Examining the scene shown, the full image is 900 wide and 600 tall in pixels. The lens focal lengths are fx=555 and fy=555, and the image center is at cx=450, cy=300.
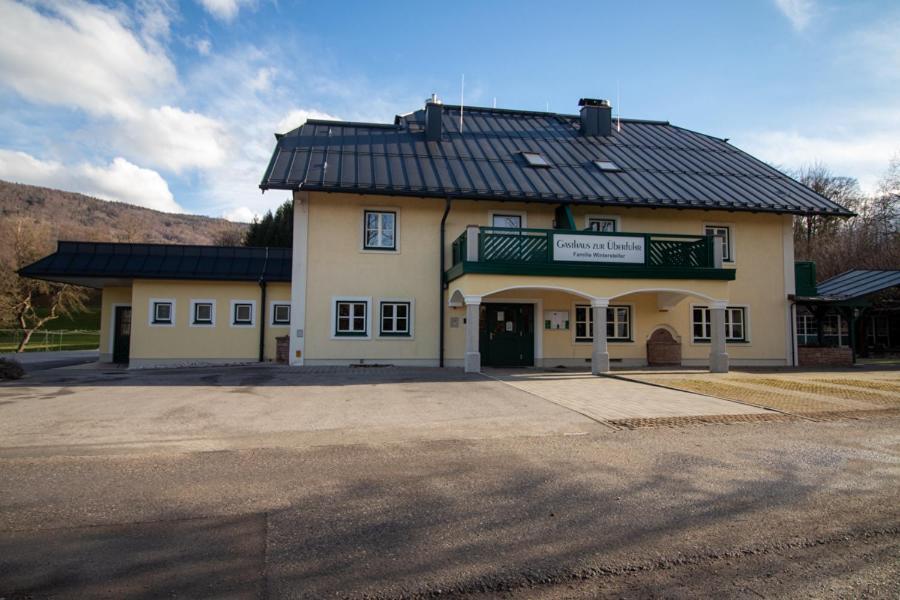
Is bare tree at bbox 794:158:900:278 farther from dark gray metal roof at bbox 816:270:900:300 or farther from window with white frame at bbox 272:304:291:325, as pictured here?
window with white frame at bbox 272:304:291:325

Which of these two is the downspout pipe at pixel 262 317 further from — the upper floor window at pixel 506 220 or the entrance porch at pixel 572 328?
the upper floor window at pixel 506 220

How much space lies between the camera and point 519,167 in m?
19.6

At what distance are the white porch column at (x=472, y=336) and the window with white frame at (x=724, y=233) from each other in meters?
9.64

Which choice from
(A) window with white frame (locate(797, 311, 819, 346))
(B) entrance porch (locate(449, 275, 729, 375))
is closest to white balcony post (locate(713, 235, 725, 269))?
(B) entrance porch (locate(449, 275, 729, 375))

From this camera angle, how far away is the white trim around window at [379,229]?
58.0 ft

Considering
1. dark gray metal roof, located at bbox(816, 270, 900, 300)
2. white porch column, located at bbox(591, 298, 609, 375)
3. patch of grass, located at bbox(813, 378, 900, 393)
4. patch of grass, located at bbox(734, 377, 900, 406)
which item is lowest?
patch of grass, located at bbox(734, 377, 900, 406)

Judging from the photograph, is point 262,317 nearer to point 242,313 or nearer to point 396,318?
point 242,313

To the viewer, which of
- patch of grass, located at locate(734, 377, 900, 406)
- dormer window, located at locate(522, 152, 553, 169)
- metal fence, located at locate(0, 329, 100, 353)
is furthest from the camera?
metal fence, located at locate(0, 329, 100, 353)

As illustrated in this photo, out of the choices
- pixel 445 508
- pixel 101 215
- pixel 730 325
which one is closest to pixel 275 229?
pixel 730 325

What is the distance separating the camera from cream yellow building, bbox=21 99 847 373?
15930 mm

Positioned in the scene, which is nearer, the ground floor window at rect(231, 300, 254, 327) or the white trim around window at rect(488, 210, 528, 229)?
the white trim around window at rect(488, 210, 528, 229)

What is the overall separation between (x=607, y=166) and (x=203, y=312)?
15364 mm

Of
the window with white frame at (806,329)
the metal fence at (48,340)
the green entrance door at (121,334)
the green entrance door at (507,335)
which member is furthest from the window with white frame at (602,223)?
the metal fence at (48,340)

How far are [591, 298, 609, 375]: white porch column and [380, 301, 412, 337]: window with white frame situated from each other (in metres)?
5.71
